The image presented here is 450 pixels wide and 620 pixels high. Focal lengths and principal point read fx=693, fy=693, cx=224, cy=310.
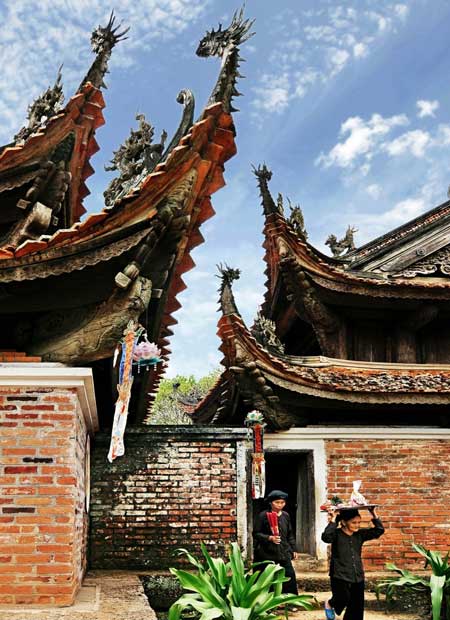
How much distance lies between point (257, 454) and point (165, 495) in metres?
1.36

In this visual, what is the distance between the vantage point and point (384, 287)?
38.5 ft

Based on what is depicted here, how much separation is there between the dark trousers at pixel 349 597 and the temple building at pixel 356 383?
286 centimetres

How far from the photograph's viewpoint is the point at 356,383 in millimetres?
10539

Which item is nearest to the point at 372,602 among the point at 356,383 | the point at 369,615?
the point at 369,615

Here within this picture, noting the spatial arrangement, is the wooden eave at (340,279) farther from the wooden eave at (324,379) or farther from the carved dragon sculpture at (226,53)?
the carved dragon sculpture at (226,53)

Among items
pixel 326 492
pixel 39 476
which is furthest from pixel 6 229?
pixel 326 492

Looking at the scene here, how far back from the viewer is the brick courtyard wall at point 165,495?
29.2 ft

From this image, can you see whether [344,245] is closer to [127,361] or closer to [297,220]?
[297,220]

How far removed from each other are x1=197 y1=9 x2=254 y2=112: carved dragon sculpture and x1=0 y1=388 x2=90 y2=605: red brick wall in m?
2.84

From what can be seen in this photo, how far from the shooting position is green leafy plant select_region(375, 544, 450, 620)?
778cm

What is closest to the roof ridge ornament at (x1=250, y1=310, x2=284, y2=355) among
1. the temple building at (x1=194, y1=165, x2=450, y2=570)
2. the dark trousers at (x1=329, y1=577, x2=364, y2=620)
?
the temple building at (x1=194, y1=165, x2=450, y2=570)

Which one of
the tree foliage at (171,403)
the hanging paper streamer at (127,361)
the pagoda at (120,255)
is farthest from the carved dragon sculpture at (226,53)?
the tree foliage at (171,403)

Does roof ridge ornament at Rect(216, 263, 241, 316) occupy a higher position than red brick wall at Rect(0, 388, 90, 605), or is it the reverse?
roof ridge ornament at Rect(216, 263, 241, 316)

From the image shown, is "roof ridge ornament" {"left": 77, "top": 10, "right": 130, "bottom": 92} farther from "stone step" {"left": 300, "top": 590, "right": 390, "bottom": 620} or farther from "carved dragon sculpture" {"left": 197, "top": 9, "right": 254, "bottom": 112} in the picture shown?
"stone step" {"left": 300, "top": 590, "right": 390, "bottom": 620}
